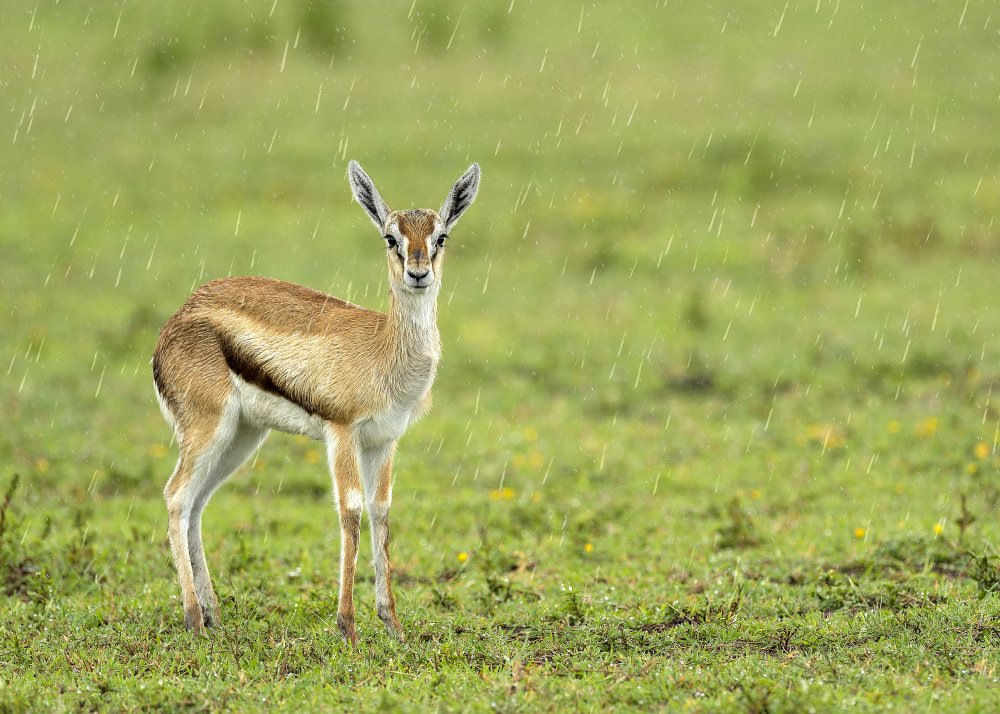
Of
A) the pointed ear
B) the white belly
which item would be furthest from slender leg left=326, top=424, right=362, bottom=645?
the pointed ear

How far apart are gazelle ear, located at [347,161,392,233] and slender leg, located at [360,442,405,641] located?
1.27 metres

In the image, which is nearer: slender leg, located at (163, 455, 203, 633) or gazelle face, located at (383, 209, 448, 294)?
gazelle face, located at (383, 209, 448, 294)

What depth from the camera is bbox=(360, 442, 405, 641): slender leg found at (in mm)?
6562

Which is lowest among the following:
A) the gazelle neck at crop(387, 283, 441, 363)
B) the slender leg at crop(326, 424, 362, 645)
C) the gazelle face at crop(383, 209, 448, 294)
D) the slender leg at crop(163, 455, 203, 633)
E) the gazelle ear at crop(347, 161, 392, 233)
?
the slender leg at crop(163, 455, 203, 633)

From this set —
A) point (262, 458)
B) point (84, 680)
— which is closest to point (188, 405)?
point (84, 680)

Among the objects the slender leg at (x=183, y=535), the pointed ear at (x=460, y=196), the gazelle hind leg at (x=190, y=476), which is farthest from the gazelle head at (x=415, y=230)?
the slender leg at (x=183, y=535)

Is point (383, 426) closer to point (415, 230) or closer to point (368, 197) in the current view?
point (415, 230)

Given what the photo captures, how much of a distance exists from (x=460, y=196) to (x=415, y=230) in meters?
0.50

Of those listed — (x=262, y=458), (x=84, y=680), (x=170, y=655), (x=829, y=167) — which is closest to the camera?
(x=84, y=680)

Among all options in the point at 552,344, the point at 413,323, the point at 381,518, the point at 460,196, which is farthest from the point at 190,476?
the point at 552,344

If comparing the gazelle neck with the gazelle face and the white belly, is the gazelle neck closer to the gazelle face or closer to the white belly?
the gazelle face

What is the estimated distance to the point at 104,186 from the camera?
1917 centimetres

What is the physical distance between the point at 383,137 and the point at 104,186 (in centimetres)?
445

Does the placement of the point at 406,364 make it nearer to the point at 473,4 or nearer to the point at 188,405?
the point at 188,405
